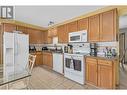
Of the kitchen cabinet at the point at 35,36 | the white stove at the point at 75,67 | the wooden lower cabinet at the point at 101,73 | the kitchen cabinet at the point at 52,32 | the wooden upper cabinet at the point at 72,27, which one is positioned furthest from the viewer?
the kitchen cabinet at the point at 35,36

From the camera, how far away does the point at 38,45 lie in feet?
21.5

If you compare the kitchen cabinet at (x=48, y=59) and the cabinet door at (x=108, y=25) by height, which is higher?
the cabinet door at (x=108, y=25)

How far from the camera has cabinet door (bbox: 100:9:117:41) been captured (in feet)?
9.62

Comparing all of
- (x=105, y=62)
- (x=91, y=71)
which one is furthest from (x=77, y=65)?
(x=105, y=62)

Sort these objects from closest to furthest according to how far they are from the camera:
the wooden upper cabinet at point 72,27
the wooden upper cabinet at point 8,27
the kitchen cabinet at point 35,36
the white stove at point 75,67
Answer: the white stove at point 75,67
the wooden upper cabinet at point 72,27
the wooden upper cabinet at point 8,27
the kitchen cabinet at point 35,36

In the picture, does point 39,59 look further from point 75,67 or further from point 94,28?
point 94,28

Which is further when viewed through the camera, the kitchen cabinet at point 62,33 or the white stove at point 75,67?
the kitchen cabinet at point 62,33

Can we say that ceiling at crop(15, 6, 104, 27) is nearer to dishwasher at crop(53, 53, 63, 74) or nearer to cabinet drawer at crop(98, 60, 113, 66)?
cabinet drawer at crop(98, 60, 113, 66)

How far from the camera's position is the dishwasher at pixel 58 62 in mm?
4500

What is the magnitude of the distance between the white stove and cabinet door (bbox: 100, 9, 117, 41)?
0.85 m

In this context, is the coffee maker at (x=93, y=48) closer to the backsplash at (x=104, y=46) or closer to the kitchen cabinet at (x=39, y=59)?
the backsplash at (x=104, y=46)

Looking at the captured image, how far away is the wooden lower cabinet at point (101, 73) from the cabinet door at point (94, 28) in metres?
0.69

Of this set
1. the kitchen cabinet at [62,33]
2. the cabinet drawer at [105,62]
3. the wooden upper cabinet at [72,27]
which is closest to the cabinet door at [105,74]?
the cabinet drawer at [105,62]
